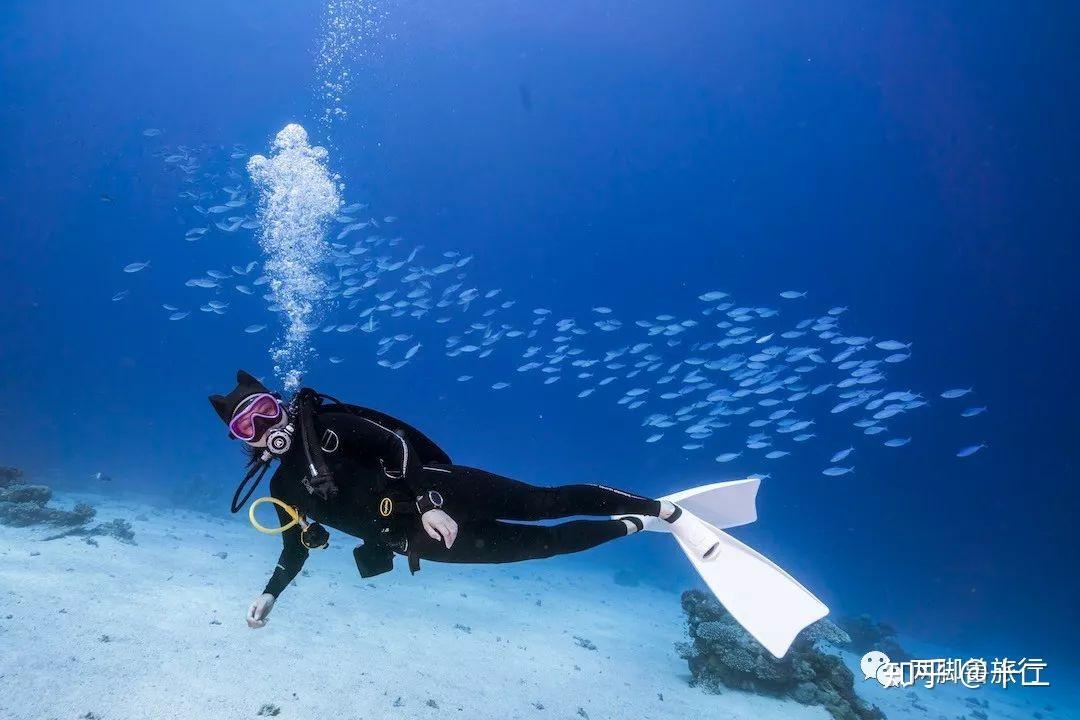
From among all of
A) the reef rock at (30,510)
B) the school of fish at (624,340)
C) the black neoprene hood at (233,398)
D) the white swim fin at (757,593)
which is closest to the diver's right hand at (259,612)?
the black neoprene hood at (233,398)

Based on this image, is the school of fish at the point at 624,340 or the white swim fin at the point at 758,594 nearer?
the white swim fin at the point at 758,594

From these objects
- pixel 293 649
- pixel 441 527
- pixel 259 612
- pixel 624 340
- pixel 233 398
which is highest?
pixel 624 340

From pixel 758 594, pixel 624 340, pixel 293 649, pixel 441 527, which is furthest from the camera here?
pixel 624 340

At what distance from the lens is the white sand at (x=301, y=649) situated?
5043 mm

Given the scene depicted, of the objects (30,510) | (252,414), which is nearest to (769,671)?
(252,414)

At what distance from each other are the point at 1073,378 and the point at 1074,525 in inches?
513

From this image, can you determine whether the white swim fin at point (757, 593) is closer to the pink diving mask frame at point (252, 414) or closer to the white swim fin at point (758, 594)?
the white swim fin at point (758, 594)

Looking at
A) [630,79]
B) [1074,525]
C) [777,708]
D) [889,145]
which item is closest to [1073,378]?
[1074,525]

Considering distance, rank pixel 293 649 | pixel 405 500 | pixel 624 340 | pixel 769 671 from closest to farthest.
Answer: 1. pixel 405 500
2. pixel 293 649
3. pixel 769 671
4. pixel 624 340

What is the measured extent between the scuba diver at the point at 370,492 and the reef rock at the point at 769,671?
6352 millimetres

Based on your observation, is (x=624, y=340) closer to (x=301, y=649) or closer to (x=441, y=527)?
(x=301, y=649)

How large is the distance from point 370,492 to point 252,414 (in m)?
0.98

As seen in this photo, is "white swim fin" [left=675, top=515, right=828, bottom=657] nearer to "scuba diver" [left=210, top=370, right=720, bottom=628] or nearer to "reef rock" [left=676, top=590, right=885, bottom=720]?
"scuba diver" [left=210, top=370, right=720, bottom=628]

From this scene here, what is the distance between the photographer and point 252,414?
3.55m
